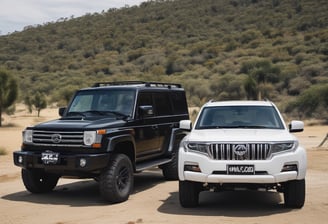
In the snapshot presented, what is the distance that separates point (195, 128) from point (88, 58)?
2556 inches

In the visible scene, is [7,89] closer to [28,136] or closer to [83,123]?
[28,136]

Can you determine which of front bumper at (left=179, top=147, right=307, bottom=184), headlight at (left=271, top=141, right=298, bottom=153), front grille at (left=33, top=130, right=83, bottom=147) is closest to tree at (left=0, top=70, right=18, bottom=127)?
front grille at (left=33, top=130, right=83, bottom=147)

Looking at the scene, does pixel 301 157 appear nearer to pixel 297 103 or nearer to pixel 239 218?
pixel 239 218

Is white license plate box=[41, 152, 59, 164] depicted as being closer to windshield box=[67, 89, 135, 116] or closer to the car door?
windshield box=[67, 89, 135, 116]

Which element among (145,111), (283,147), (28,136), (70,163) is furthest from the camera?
(145,111)

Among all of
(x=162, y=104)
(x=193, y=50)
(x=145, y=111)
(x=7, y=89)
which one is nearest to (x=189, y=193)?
(x=145, y=111)

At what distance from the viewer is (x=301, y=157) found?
7.39 metres

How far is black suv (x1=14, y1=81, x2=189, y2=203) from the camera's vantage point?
8148 millimetres

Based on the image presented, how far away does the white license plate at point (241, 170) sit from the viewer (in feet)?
23.3

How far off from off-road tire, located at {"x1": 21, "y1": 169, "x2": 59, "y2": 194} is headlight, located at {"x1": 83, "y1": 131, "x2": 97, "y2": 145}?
138 cm

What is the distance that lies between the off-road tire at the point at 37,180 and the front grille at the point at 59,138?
716mm

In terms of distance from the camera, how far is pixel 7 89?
Answer: 34.5 meters

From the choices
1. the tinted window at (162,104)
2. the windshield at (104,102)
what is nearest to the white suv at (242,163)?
the windshield at (104,102)

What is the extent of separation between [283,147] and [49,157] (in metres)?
3.75
